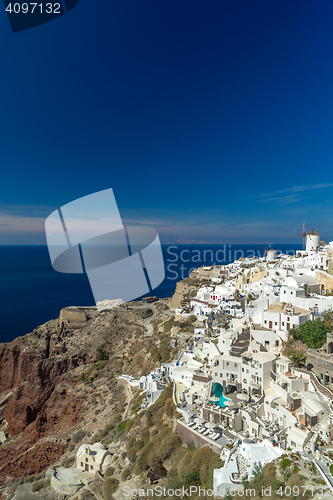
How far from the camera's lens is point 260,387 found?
37.5ft

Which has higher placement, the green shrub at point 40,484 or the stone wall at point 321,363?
the stone wall at point 321,363

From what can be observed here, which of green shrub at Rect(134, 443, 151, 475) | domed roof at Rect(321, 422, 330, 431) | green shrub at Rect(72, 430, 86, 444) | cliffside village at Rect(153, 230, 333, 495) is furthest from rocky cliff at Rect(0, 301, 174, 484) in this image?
domed roof at Rect(321, 422, 330, 431)

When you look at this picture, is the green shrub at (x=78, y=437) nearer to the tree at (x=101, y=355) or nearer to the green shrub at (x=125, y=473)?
the green shrub at (x=125, y=473)

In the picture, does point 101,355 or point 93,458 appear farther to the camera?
point 101,355

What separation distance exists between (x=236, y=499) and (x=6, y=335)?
Result: 36.6m

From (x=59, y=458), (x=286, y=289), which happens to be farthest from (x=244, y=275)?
(x=59, y=458)

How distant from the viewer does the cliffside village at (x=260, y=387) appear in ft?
27.8

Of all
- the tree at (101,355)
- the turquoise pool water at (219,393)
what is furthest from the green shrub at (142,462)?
the tree at (101,355)

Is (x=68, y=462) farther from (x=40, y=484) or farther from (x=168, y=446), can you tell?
(x=168, y=446)

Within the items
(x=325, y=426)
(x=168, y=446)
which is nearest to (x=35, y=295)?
(x=168, y=446)

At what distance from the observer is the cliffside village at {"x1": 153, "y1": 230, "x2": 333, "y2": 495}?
8484 mm

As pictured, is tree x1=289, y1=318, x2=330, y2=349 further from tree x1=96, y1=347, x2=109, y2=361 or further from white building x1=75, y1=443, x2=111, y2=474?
tree x1=96, y1=347, x2=109, y2=361

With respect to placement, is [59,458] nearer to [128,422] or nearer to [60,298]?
[128,422]

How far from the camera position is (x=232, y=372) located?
40.7 ft
